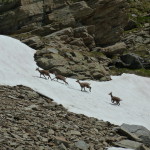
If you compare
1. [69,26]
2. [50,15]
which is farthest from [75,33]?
[50,15]

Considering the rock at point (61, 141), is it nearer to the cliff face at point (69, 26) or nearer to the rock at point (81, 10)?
the cliff face at point (69, 26)

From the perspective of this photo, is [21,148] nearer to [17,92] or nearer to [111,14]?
[17,92]

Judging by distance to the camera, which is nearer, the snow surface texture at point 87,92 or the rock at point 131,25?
the snow surface texture at point 87,92

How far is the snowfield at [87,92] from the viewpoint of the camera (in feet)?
A: 103

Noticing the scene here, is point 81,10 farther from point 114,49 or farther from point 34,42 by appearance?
point 34,42

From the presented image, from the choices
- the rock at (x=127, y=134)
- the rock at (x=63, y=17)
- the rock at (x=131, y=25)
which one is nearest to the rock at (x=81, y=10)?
the rock at (x=63, y=17)

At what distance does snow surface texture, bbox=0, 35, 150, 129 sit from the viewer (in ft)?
103

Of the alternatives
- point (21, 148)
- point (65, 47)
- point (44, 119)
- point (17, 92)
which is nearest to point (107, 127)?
point (44, 119)

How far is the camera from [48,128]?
21.3 metres

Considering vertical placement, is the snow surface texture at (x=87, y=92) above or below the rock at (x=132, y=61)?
above

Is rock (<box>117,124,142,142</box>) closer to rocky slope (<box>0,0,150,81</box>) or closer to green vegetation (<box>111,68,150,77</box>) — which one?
rocky slope (<box>0,0,150,81</box>)

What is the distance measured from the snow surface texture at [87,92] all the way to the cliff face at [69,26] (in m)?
2.89

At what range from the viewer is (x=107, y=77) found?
145ft

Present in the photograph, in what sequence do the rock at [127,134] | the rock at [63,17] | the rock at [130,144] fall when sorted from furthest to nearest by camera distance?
the rock at [63,17] < the rock at [127,134] < the rock at [130,144]
